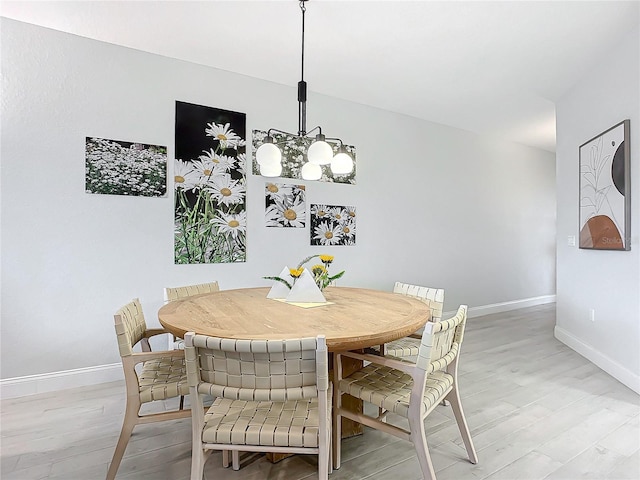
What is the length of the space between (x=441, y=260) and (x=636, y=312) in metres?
2.29

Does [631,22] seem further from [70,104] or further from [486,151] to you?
[70,104]

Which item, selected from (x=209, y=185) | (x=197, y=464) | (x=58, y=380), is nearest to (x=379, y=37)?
(x=209, y=185)

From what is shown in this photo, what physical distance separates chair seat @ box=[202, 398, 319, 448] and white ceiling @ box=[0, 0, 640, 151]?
2.35m

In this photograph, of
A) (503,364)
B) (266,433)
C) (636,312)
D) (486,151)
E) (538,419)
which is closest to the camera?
(266,433)

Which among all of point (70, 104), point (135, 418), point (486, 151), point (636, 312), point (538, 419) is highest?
point (486, 151)

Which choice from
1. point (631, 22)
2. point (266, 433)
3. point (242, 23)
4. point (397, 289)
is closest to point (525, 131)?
point (631, 22)

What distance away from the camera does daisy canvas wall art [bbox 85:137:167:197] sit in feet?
9.27

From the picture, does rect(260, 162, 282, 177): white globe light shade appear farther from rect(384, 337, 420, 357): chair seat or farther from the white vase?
rect(384, 337, 420, 357): chair seat

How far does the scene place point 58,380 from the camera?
9.00 feet

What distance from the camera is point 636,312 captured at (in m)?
2.76

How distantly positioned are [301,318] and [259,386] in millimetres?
530

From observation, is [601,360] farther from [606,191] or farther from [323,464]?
[323,464]

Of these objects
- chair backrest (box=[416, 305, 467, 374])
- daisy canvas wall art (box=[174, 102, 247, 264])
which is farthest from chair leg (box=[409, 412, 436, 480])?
daisy canvas wall art (box=[174, 102, 247, 264])

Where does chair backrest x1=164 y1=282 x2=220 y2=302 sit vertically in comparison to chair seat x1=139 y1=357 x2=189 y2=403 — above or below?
above
